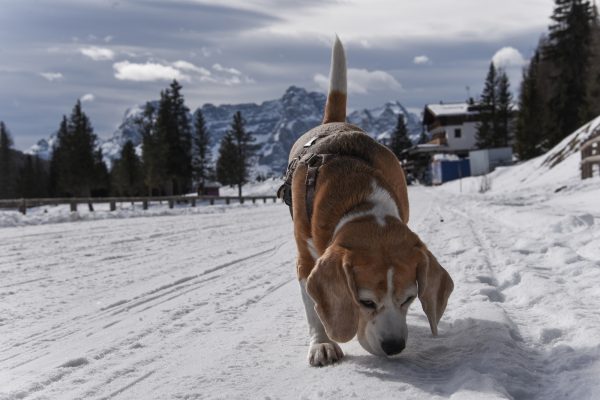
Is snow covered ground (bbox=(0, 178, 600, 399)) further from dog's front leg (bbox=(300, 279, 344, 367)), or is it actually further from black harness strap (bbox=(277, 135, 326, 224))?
black harness strap (bbox=(277, 135, 326, 224))

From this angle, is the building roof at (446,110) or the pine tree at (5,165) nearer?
the building roof at (446,110)

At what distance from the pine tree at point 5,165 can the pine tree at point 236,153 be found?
138 ft

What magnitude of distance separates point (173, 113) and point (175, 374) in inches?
2851

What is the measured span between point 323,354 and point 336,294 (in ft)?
2.01

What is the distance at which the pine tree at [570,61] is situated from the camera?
5819 cm

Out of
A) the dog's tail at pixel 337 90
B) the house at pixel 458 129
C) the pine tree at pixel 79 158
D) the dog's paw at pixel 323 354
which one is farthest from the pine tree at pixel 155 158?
the dog's paw at pixel 323 354

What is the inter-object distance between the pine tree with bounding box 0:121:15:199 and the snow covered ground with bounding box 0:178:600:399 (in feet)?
342

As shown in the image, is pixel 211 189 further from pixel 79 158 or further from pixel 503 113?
pixel 503 113

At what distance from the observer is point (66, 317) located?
512cm

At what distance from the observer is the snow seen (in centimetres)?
312

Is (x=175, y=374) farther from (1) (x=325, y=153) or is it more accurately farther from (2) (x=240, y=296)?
(2) (x=240, y=296)

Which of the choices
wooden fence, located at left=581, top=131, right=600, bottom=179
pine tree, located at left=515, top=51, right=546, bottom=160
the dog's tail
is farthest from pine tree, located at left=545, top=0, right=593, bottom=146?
the dog's tail

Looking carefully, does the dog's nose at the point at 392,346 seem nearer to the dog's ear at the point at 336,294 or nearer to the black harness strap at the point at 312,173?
the dog's ear at the point at 336,294

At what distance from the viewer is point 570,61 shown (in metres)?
59.4
